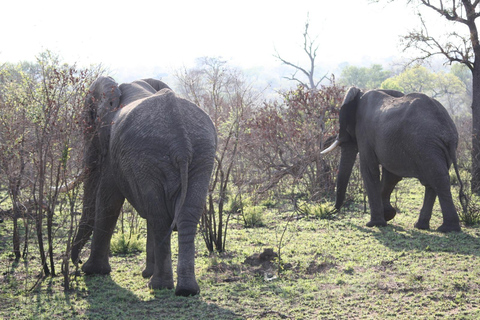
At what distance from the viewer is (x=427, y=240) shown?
7.88 metres

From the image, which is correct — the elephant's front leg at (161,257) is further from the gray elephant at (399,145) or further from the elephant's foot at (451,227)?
the elephant's foot at (451,227)

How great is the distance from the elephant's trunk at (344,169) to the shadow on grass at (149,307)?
554cm

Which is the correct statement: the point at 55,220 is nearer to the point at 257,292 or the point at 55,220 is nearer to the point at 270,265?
the point at 270,265

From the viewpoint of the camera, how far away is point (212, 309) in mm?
5074

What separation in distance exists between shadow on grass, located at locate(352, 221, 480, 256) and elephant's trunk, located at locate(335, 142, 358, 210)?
1.44m

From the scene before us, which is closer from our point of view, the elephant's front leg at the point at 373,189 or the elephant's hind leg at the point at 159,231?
the elephant's hind leg at the point at 159,231

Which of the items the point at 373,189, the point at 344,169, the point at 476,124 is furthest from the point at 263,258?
the point at 476,124

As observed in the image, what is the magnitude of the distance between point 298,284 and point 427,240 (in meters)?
2.87

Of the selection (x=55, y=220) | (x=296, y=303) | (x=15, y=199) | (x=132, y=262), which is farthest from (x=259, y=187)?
(x=296, y=303)

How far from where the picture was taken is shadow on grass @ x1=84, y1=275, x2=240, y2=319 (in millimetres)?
4914

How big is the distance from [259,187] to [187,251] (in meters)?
7.66

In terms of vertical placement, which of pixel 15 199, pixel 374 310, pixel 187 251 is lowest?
pixel 374 310

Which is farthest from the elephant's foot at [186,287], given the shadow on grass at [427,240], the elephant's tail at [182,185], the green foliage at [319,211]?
the green foliage at [319,211]

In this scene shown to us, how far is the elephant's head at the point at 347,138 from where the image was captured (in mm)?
10273
